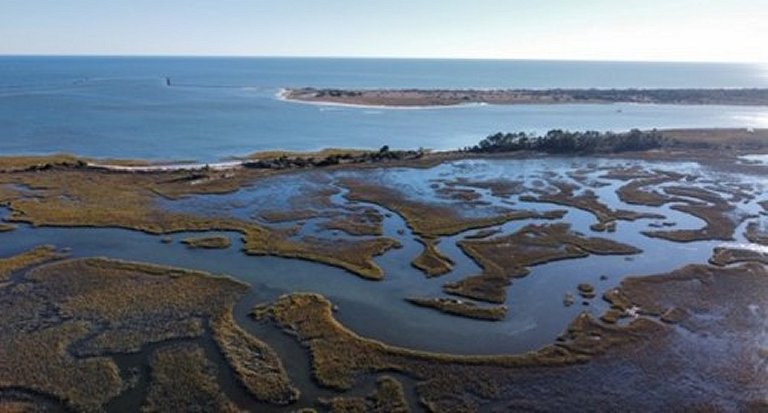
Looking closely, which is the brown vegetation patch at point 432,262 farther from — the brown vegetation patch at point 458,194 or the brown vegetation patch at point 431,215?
the brown vegetation patch at point 458,194

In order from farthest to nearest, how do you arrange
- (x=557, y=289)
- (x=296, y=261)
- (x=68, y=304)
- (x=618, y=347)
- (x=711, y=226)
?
(x=711, y=226) → (x=296, y=261) → (x=557, y=289) → (x=68, y=304) → (x=618, y=347)

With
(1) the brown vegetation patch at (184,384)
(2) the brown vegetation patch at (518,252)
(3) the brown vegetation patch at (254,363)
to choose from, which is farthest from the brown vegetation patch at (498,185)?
(1) the brown vegetation patch at (184,384)

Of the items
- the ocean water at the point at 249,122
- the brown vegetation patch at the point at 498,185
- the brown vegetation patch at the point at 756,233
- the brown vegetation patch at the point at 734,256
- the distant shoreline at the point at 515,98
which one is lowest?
the brown vegetation patch at the point at 734,256

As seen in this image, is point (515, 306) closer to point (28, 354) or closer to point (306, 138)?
point (28, 354)

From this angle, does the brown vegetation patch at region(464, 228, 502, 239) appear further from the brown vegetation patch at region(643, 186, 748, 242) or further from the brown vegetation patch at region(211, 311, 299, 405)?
the brown vegetation patch at region(211, 311, 299, 405)

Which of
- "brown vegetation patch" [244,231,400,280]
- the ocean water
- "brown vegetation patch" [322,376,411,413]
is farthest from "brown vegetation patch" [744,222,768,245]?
the ocean water

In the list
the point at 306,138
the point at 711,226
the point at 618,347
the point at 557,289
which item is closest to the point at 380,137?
the point at 306,138
